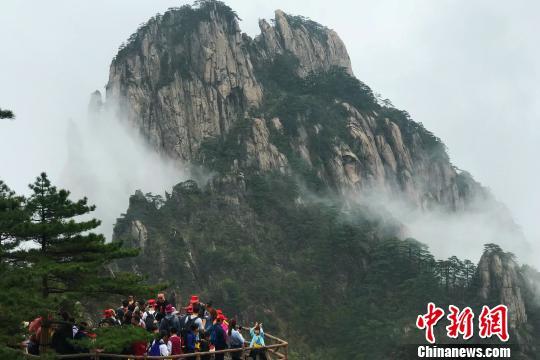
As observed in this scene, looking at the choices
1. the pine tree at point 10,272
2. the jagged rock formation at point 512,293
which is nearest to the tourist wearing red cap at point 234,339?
the pine tree at point 10,272

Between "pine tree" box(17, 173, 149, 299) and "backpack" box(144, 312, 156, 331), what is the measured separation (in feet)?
3.40

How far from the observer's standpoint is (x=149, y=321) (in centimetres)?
1958

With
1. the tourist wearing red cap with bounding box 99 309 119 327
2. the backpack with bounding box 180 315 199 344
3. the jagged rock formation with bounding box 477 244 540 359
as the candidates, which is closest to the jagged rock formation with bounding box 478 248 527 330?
the jagged rock formation with bounding box 477 244 540 359

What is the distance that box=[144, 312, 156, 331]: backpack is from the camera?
→ 19.1m

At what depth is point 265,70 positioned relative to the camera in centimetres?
13475

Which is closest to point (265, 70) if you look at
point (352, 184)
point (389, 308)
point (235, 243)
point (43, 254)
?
point (352, 184)

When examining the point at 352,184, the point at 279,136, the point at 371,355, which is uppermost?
the point at 279,136

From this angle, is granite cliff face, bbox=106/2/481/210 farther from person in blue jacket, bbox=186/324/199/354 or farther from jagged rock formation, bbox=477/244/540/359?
person in blue jacket, bbox=186/324/199/354

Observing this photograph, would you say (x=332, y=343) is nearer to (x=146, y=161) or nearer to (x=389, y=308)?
(x=389, y=308)

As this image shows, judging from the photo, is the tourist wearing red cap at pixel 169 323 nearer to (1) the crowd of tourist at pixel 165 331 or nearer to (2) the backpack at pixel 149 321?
(1) the crowd of tourist at pixel 165 331

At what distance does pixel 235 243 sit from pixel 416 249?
2540 cm

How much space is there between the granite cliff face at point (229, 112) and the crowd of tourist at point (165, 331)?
90.1 meters

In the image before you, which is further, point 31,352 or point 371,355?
point 371,355

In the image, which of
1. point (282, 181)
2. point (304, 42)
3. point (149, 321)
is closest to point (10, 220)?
point (149, 321)
